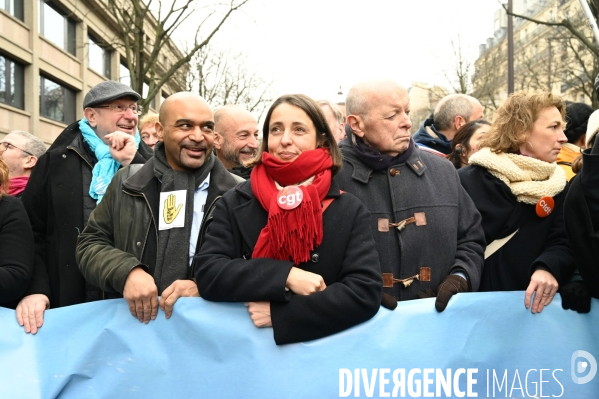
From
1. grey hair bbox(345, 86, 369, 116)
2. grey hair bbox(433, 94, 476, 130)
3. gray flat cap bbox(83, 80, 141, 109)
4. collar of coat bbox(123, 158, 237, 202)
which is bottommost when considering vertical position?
collar of coat bbox(123, 158, 237, 202)

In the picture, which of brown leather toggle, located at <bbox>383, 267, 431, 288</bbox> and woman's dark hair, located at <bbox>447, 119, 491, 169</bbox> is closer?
brown leather toggle, located at <bbox>383, 267, 431, 288</bbox>

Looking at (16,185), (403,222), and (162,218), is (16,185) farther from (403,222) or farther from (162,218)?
(403,222)

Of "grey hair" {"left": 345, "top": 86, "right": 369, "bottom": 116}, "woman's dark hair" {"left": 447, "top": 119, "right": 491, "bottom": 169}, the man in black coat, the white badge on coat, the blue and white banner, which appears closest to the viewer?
the blue and white banner

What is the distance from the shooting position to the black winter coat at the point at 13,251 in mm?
2871

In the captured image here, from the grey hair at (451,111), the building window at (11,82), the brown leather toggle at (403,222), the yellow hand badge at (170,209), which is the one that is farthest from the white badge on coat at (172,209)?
the building window at (11,82)

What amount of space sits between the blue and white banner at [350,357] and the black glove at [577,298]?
0.10 feet

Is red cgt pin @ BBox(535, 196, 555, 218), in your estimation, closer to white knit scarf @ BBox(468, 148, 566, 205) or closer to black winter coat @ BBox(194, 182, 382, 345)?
white knit scarf @ BBox(468, 148, 566, 205)

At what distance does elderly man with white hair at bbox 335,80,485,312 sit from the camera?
2863mm

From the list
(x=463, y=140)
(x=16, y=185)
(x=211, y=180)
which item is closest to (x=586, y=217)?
(x=211, y=180)

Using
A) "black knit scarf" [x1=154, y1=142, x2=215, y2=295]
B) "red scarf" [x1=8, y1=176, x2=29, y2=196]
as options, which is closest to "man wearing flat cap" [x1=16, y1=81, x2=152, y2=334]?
"black knit scarf" [x1=154, y1=142, x2=215, y2=295]

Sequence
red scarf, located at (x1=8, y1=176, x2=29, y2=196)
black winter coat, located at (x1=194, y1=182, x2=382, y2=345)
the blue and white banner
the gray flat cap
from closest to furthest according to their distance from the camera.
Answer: black winter coat, located at (x1=194, y1=182, x2=382, y2=345) < the blue and white banner < the gray flat cap < red scarf, located at (x1=8, y1=176, x2=29, y2=196)

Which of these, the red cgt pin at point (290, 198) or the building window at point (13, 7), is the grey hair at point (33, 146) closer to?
the red cgt pin at point (290, 198)

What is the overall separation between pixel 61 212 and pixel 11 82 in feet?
68.9

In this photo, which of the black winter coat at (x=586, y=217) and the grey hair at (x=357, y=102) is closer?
the black winter coat at (x=586, y=217)
